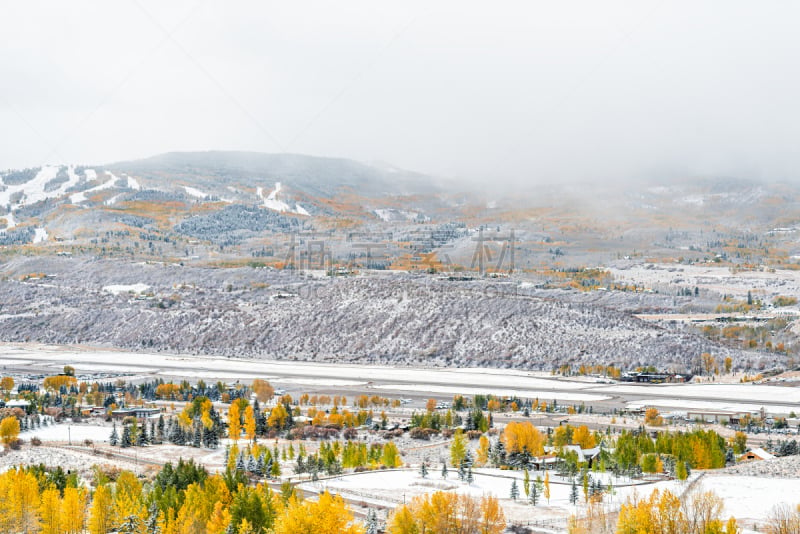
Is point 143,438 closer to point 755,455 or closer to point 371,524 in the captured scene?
point 371,524

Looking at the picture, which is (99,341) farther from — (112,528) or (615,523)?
(615,523)

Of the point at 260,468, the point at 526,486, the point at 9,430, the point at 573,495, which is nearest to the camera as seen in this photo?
the point at 573,495

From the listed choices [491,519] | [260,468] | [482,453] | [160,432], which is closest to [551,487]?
[482,453]

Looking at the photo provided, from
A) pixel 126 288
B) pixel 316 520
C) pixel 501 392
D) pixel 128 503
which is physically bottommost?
pixel 128 503

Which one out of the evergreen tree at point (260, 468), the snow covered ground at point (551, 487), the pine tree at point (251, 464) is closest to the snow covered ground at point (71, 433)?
the pine tree at point (251, 464)

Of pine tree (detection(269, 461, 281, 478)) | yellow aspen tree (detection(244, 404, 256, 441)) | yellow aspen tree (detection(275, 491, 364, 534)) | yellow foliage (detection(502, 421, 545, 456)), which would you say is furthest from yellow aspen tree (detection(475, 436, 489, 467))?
yellow aspen tree (detection(275, 491, 364, 534))

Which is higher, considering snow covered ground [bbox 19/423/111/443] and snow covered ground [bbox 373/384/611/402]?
snow covered ground [bbox 373/384/611/402]

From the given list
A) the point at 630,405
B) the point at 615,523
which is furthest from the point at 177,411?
the point at 615,523

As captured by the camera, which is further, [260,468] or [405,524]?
[260,468]

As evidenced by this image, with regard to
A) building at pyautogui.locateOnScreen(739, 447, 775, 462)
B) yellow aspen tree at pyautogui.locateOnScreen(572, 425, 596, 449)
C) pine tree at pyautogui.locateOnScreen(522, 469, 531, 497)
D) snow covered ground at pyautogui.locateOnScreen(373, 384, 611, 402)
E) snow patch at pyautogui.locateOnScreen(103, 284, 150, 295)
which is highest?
snow patch at pyautogui.locateOnScreen(103, 284, 150, 295)

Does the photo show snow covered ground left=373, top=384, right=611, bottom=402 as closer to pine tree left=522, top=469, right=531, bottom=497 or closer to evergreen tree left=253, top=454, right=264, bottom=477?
pine tree left=522, top=469, right=531, bottom=497
